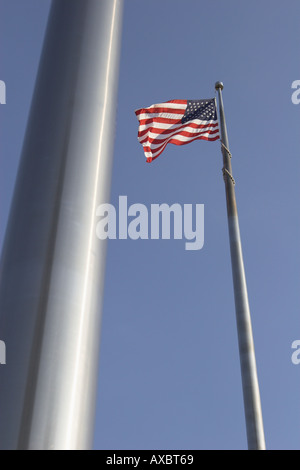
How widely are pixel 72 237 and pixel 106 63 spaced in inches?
216

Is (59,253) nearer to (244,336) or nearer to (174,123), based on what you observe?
(244,336)

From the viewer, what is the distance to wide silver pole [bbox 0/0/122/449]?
8.80m

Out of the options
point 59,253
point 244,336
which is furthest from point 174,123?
point 59,253

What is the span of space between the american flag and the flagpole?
7.48ft

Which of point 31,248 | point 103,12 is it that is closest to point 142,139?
point 103,12

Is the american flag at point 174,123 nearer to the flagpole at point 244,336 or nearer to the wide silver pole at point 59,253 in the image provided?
the flagpole at point 244,336

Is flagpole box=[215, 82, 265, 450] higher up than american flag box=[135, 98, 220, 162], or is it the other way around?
american flag box=[135, 98, 220, 162]

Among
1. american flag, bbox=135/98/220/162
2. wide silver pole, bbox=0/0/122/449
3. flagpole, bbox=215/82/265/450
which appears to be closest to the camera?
wide silver pole, bbox=0/0/122/449

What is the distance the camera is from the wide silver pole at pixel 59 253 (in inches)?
346

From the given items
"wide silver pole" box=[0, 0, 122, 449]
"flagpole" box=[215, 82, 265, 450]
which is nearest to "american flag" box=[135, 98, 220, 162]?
"flagpole" box=[215, 82, 265, 450]

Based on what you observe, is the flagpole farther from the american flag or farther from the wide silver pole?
the wide silver pole

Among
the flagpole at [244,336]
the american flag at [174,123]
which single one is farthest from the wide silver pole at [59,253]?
the american flag at [174,123]

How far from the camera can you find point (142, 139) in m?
21.6
